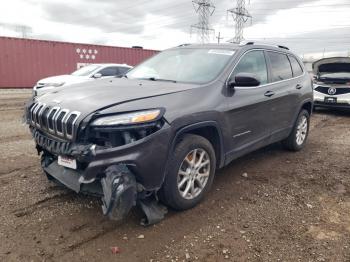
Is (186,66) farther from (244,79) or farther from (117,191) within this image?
(117,191)

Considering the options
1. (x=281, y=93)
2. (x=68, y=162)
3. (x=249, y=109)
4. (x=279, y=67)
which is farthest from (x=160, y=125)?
(x=279, y=67)

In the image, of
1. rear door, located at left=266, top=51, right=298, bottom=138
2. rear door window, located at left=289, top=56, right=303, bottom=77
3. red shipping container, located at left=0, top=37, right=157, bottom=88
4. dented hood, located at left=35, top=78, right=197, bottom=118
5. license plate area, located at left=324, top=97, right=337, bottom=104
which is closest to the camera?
dented hood, located at left=35, top=78, right=197, bottom=118

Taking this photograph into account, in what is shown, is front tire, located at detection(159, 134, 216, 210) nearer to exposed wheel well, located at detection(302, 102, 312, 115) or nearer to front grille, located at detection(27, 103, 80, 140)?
front grille, located at detection(27, 103, 80, 140)

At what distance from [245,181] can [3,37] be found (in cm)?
1697

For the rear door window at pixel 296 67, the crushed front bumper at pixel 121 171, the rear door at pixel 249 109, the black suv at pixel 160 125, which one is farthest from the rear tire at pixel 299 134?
the crushed front bumper at pixel 121 171

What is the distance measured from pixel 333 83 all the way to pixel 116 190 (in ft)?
32.0

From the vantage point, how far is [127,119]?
9.62 ft

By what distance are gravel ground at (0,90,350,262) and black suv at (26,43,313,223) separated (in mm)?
289

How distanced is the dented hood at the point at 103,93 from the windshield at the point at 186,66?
0.28 meters

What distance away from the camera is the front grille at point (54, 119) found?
3000 millimetres

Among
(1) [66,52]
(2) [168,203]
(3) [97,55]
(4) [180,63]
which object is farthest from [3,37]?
(2) [168,203]

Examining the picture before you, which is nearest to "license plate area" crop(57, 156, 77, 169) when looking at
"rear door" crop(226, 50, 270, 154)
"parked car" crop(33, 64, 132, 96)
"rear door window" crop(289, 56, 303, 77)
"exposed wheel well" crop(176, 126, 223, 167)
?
"exposed wheel well" crop(176, 126, 223, 167)

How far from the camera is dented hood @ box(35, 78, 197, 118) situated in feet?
10.2

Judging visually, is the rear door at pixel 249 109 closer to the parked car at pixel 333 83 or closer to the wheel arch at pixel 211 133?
the wheel arch at pixel 211 133
